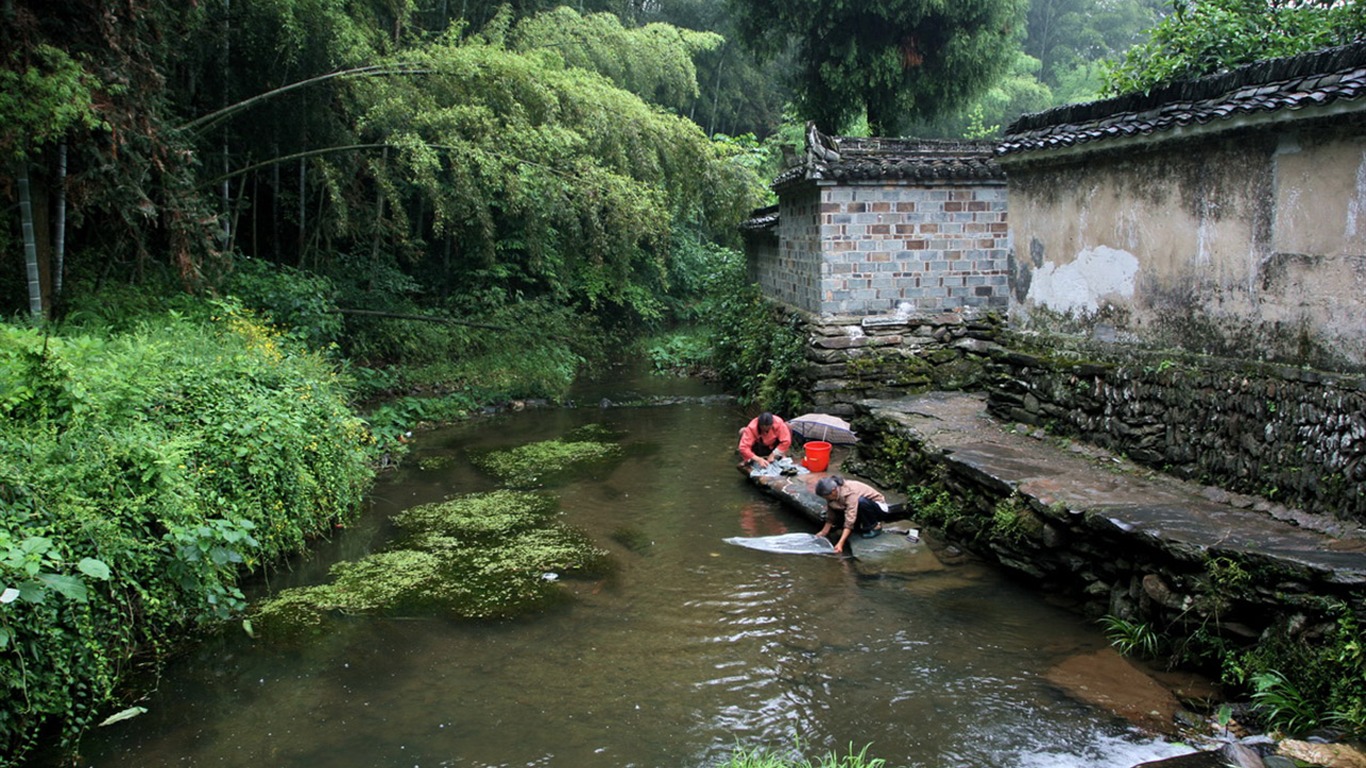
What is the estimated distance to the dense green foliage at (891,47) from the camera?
19.4 meters

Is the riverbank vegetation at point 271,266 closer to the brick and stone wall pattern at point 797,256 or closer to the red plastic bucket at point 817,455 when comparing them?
the brick and stone wall pattern at point 797,256

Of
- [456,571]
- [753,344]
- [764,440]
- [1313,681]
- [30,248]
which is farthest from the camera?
[753,344]

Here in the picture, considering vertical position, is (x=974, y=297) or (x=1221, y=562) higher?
(x=974, y=297)

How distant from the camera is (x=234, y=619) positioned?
6957 millimetres

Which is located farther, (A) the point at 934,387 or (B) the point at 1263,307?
(A) the point at 934,387

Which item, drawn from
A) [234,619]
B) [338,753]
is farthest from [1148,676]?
[234,619]

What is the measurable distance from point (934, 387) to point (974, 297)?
148cm

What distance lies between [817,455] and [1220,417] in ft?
14.8

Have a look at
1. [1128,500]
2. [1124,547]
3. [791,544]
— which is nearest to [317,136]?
[791,544]

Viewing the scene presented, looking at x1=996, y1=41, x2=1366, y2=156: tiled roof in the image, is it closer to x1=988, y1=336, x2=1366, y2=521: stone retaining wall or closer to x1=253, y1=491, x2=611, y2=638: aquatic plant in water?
x1=988, y1=336, x2=1366, y2=521: stone retaining wall

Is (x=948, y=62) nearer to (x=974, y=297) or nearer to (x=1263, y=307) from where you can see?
(x=974, y=297)

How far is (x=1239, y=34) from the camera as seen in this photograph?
8172mm

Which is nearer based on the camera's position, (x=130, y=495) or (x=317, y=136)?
(x=130, y=495)

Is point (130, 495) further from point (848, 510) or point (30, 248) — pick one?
point (848, 510)
